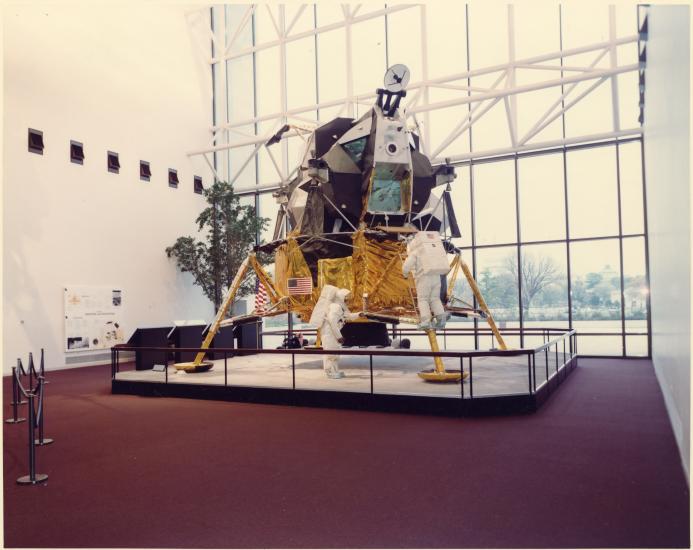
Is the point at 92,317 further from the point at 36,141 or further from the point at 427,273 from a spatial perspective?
the point at 427,273

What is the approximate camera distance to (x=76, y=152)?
1439 centimetres

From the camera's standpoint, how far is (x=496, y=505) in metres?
3.83

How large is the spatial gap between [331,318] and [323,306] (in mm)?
284

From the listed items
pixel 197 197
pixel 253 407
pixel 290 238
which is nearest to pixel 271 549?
pixel 253 407

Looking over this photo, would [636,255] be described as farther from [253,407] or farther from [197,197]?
[197,197]

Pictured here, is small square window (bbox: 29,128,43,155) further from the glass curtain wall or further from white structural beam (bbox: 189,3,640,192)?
the glass curtain wall

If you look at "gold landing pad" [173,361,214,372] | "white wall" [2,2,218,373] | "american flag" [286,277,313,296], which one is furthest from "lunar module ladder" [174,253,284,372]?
"white wall" [2,2,218,373]

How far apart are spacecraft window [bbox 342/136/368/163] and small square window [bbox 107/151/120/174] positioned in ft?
29.1

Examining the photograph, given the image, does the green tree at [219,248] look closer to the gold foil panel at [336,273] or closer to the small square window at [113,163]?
the small square window at [113,163]

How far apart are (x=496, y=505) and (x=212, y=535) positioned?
1.94m

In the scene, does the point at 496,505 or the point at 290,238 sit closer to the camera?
the point at 496,505

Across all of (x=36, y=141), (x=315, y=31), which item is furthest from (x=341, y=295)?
(x=315, y=31)

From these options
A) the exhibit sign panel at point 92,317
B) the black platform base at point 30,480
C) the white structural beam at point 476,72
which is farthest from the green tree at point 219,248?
the black platform base at point 30,480

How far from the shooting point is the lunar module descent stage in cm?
901
